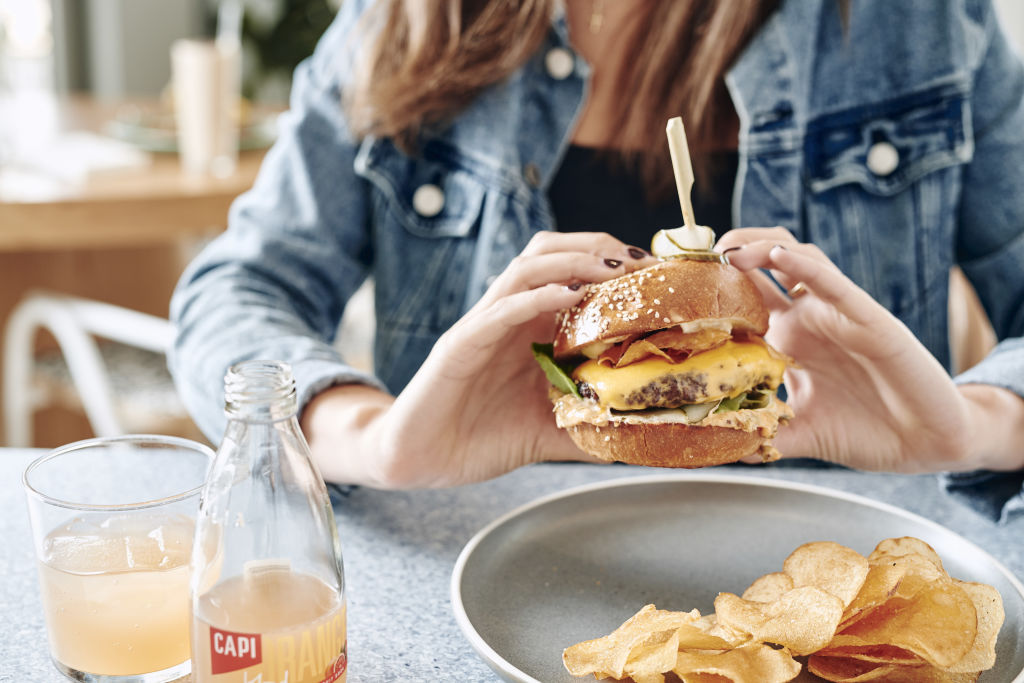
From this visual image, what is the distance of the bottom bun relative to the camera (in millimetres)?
1060

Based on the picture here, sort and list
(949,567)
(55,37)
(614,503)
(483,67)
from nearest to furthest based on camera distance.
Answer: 1. (949,567)
2. (614,503)
3. (483,67)
4. (55,37)

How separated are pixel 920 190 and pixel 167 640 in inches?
52.5

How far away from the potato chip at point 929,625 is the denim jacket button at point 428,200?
104 cm

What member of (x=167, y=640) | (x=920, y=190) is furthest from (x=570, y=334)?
(x=920, y=190)

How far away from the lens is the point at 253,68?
6.06 meters

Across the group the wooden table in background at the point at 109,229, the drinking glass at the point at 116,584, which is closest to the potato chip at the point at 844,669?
the drinking glass at the point at 116,584

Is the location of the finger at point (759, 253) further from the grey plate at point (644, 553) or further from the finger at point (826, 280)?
the grey plate at point (644, 553)

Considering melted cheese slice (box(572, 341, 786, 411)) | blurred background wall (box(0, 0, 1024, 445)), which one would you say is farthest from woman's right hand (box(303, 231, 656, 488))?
blurred background wall (box(0, 0, 1024, 445))

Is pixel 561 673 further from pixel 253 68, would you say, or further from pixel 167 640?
pixel 253 68

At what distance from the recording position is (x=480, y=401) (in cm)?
119

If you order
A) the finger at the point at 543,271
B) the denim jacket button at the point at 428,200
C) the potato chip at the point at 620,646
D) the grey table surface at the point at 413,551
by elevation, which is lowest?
the grey table surface at the point at 413,551

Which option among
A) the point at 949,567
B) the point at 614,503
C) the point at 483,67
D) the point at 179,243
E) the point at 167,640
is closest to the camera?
the point at 167,640

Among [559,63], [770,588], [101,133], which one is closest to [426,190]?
[559,63]

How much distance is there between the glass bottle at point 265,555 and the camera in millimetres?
708
